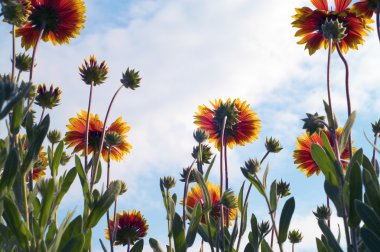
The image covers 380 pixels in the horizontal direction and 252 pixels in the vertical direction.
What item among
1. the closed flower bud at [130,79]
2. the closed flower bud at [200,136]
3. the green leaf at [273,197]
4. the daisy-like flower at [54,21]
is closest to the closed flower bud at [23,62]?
the daisy-like flower at [54,21]

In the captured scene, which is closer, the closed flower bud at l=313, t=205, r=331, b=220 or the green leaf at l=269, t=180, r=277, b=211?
the green leaf at l=269, t=180, r=277, b=211

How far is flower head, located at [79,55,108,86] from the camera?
2.66 metres

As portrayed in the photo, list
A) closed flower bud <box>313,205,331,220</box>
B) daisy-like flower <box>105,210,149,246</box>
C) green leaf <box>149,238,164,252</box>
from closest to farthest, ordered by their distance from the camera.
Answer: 1. green leaf <box>149,238,164,252</box>
2. closed flower bud <box>313,205,331,220</box>
3. daisy-like flower <box>105,210,149,246</box>

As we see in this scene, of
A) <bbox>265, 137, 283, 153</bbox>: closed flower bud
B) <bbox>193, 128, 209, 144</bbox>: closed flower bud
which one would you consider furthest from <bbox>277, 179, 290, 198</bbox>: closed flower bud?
<bbox>193, 128, 209, 144</bbox>: closed flower bud

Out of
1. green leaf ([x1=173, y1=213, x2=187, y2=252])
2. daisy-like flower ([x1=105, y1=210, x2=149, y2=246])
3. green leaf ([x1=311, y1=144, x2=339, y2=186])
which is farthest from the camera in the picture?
daisy-like flower ([x1=105, y1=210, x2=149, y2=246])

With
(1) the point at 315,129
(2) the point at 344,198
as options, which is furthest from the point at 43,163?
(2) the point at 344,198

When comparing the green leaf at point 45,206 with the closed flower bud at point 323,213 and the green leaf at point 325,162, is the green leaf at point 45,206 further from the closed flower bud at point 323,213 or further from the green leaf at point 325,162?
the closed flower bud at point 323,213

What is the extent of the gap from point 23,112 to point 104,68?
1.23 m

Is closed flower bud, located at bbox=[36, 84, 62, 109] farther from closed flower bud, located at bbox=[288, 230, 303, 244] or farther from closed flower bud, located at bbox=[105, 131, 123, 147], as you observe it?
closed flower bud, located at bbox=[288, 230, 303, 244]

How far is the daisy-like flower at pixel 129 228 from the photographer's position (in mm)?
3318

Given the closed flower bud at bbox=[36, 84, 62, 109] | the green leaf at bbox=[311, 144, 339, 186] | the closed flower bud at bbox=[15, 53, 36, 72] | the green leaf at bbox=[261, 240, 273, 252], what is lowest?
the green leaf at bbox=[261, 240, 273, 252]

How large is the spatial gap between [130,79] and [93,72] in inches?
7.8

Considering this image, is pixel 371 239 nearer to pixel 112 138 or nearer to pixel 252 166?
pixel 252 166

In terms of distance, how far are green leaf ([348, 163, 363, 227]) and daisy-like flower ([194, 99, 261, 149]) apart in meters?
1.25
